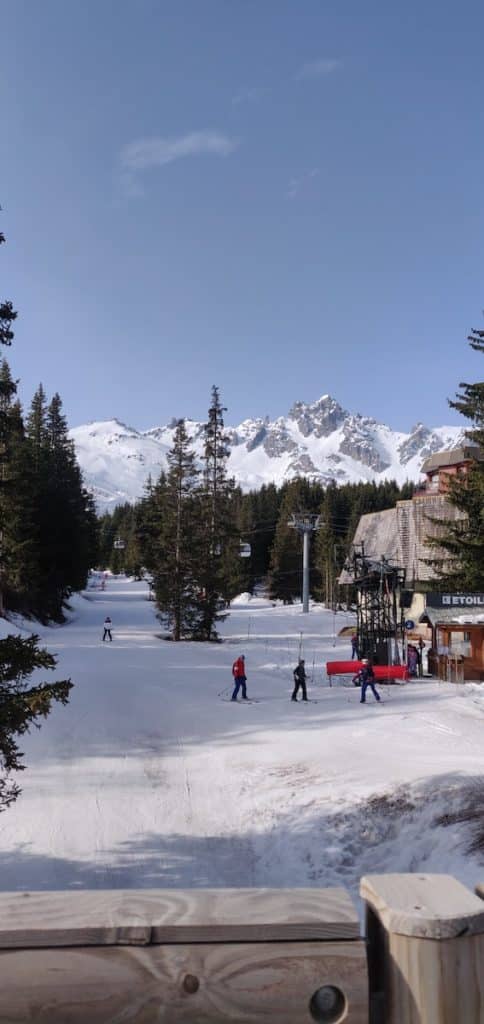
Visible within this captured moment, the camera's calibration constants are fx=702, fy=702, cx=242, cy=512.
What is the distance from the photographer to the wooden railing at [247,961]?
144cm

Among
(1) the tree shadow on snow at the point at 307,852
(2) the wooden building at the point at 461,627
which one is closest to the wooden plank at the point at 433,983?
(1) the tree shadow on snow at the point at 307,852

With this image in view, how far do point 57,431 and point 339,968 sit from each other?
68.5 metres

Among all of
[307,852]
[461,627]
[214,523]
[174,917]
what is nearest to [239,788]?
[307,852]

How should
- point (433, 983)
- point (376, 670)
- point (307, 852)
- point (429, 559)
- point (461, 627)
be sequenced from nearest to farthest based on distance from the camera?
point (433, 983)
point (307, 852)
point (376, 670)
point (461, 627)
point (429, 559)

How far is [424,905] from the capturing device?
150cm

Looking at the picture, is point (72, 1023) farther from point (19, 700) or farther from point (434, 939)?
point (19, 700)

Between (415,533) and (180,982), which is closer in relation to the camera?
(180,982)

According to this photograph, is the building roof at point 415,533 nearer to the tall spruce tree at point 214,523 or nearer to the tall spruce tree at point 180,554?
the tall spruce tree at point 214,523

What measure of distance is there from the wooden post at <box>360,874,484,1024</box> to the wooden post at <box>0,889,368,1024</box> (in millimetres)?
54

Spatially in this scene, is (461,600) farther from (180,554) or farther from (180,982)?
(180,982)

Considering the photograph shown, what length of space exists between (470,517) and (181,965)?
3097 centimetres

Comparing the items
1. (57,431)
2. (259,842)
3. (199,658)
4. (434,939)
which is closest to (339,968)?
(434,939)

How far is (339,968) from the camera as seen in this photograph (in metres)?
1.50

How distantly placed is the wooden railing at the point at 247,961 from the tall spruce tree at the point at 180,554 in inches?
1595
